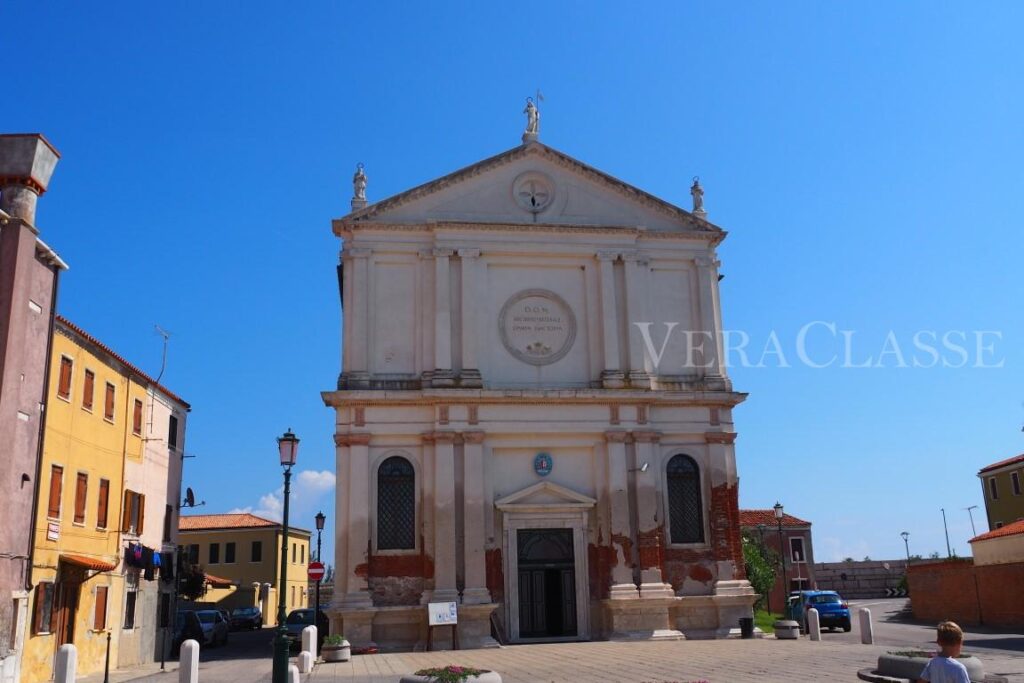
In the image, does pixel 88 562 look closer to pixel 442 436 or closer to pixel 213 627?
pixel 442 436

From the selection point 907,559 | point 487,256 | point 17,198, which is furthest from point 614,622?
point 907,559

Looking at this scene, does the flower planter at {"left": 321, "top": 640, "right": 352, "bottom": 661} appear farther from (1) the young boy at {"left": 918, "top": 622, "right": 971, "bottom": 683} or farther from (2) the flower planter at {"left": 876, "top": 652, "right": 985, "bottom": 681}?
(1) the young boy at {"left": 918, "top": 622, "right": 971, "bottom": 683}

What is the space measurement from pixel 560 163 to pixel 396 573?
48.2ft

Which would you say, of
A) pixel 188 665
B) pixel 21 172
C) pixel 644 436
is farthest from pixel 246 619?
pixel 21 172

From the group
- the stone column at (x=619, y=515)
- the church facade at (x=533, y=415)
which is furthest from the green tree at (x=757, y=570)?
the stone column at (x=619, y=515)

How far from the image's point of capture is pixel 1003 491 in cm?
5069

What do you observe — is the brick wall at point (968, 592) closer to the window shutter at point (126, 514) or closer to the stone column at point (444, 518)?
the stone column at point (444, 518)

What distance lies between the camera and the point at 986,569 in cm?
3684

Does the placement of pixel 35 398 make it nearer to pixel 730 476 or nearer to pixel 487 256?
pixel 487 256

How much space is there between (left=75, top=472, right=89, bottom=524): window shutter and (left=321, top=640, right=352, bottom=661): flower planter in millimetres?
7171

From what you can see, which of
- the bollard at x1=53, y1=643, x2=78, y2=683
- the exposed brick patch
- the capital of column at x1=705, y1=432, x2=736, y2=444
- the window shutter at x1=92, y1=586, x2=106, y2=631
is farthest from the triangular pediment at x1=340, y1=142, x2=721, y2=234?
the bollard at x1=53, y1=643, x2=78, y2=683

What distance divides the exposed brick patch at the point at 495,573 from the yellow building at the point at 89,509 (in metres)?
10.6

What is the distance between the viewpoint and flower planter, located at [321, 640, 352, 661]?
24.3 metres

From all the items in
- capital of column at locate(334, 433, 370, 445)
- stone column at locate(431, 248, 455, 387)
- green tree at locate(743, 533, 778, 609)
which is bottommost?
green tree at locate(743, 533, 778, 609)
